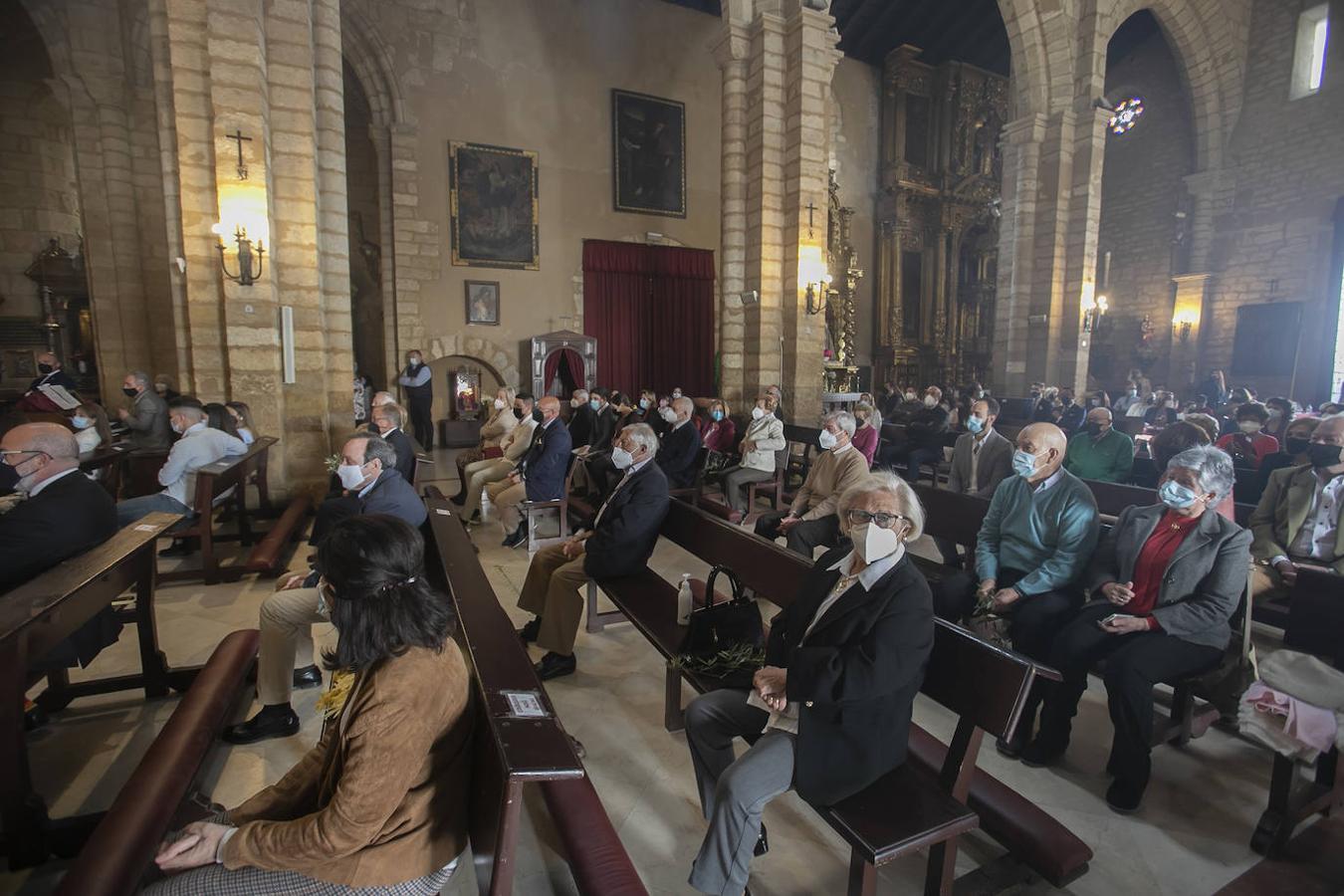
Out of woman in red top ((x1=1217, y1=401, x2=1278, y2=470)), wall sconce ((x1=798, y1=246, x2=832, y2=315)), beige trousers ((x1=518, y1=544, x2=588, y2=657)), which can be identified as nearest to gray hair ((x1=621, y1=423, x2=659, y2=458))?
beige trousers ((x1=518, y1=544, x2=588, y2=657))

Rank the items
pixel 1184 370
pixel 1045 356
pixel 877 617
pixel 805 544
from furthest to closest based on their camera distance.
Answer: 1. pixel 1184 370
2. pixel 1045 356
3. pixel 805 544
4. pixel 877 617

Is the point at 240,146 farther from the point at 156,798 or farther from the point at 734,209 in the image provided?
the point at 156,798

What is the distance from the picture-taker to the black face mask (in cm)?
368

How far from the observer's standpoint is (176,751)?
2.13 m

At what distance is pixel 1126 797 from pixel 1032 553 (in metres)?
1.18

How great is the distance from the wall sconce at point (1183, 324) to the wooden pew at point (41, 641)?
19.4 meters

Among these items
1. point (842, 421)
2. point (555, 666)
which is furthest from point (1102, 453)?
point (555, 666)

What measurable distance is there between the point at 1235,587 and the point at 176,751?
13.1 feet

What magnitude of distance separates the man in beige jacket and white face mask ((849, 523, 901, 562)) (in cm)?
250

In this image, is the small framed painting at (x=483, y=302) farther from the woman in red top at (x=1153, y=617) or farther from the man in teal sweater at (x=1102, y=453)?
the woman in red top at (x=1153, y=617)

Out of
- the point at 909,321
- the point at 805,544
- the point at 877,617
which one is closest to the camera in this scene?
the point at 877,617

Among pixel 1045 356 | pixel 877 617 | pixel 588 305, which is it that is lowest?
pixel 877 617

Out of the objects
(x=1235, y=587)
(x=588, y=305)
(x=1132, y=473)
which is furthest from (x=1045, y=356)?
(x=1235, y=587)

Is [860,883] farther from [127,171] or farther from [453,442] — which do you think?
[127,171]
